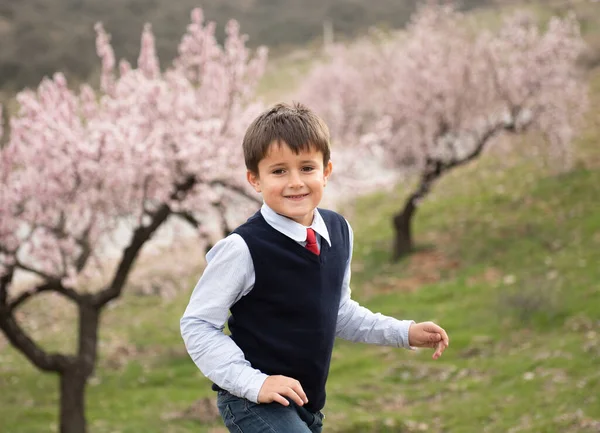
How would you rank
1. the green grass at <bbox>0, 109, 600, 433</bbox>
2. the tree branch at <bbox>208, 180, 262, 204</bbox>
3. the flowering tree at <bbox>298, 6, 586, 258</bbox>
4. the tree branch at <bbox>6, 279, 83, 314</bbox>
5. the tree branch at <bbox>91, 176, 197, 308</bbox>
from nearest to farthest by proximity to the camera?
the green grass at <bbox>0, 109, 600, 433</bbox>, the tree branch at <bbox>6, 279, 83, 314</bbox>, the tree branch at <bbox>91, 176, 197, 308</bbox>, the tree branch at <bbox>208, 180, 262, 204</bbox>, the flowering tree at <bbox>298, 6, 586, 258</bbox>

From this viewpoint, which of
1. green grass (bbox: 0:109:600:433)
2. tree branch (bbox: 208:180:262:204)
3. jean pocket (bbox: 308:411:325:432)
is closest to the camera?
jean pocket (bbox: 308:411:325:432)

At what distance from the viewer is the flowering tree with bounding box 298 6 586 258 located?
55.9 feet

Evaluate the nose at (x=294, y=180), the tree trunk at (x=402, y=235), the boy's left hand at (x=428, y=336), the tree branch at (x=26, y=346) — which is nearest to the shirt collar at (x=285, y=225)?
the nose at (x=294, y=180)

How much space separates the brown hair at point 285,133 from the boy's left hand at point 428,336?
0.82 meters

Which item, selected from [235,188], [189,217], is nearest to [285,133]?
[235,188]

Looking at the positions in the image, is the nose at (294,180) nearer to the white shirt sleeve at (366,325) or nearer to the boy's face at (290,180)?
the boy's face at (290,180)

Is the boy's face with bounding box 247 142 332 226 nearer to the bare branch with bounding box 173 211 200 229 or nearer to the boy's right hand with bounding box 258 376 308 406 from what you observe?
the boy's right hand with bounding box 258 376 308 406

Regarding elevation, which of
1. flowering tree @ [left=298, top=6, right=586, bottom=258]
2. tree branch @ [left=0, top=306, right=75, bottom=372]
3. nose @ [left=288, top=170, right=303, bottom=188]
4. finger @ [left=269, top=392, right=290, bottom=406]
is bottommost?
finger @ [left=269, top=392, right=290, bottom=406]

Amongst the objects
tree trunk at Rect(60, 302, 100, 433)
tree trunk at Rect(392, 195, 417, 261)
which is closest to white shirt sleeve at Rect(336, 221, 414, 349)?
tree trunk at Rect(60, 302, 100, 433)

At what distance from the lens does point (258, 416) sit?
2779mm

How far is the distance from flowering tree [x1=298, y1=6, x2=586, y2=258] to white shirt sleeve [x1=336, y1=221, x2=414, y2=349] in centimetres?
1341

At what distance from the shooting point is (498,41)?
699 inches

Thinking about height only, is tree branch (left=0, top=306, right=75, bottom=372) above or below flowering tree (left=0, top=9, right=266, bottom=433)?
below

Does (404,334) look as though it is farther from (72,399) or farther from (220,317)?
(72,399)
